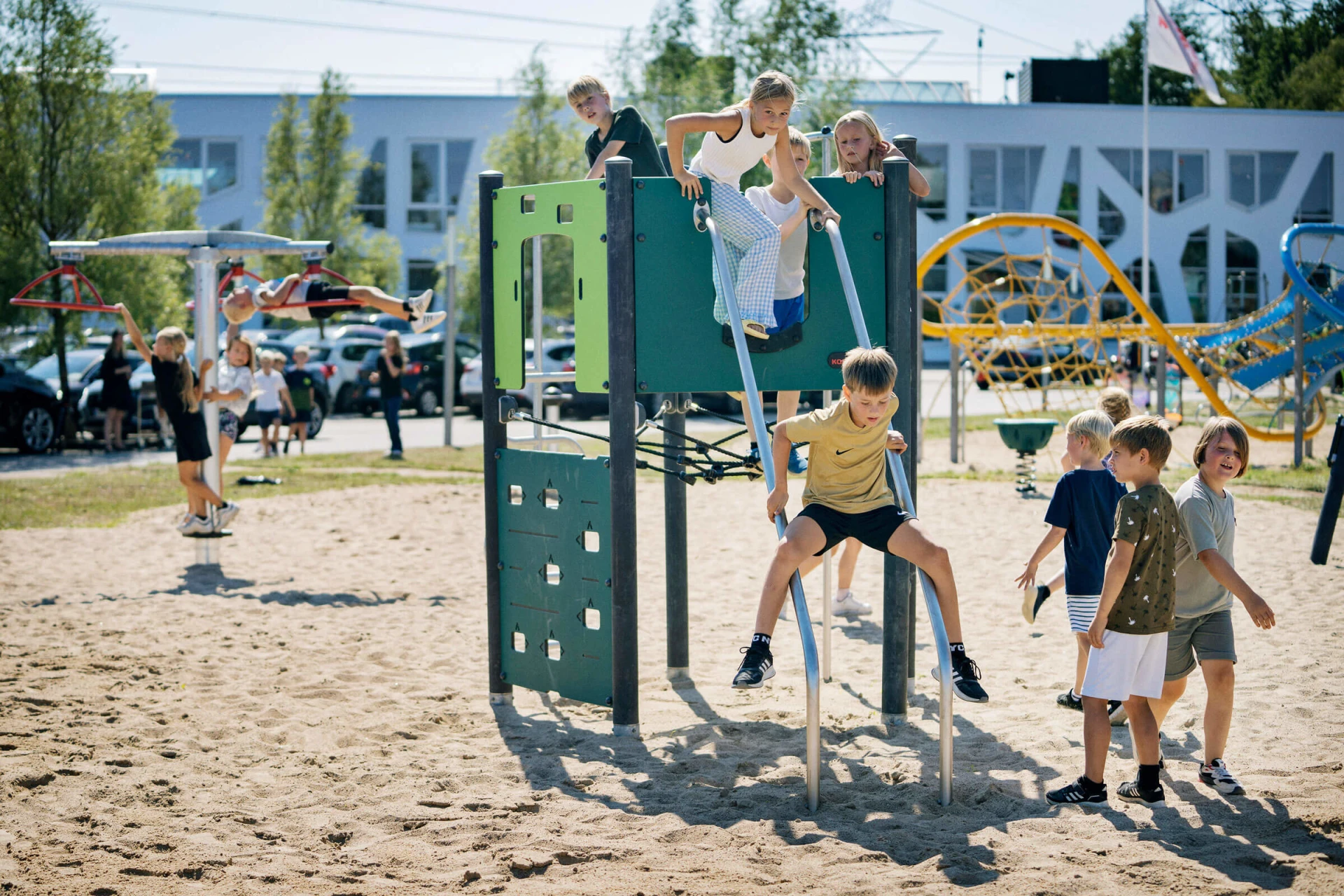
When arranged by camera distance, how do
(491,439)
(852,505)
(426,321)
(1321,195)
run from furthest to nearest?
1. (1321,195)
2. (426,321)
3. (491,439)
4. (852,505)

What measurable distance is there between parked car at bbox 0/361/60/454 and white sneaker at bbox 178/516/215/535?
10236 mm

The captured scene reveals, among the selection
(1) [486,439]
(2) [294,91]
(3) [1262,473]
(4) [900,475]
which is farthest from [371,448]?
(2) [294,91]

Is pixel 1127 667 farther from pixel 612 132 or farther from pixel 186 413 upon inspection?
pixel 186 413

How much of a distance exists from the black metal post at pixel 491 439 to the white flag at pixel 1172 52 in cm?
2508

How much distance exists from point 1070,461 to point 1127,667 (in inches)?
46.8

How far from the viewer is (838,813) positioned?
184 inches

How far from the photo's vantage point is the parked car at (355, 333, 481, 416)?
25.7m

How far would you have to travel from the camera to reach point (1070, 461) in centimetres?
546

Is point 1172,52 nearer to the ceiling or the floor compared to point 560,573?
nearer to the ceiling

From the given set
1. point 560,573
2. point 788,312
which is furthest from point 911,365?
point 560,573

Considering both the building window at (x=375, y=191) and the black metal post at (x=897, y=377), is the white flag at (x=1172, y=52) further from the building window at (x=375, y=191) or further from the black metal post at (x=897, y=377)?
the black metal post at (x=897, y=377)

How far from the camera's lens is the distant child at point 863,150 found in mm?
6070

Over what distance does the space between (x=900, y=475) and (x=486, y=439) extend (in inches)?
88.8

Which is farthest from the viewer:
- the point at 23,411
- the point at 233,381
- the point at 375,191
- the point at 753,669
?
the point at 375,191
